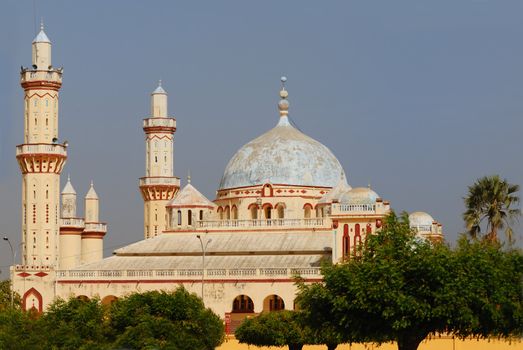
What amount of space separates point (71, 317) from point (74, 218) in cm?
5130

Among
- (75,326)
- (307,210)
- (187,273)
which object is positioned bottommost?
(75,326)

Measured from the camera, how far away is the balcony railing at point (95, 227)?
109m

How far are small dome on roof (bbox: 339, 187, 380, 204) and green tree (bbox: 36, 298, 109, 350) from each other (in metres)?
28.8

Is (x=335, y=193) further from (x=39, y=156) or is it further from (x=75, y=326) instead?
(x=75, y=326)

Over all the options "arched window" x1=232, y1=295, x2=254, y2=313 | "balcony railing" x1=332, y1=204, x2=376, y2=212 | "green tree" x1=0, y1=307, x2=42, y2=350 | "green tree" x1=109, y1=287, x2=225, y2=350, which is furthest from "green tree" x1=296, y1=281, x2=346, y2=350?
"arched window" x1=232, y1=295, x2=254, y2=313

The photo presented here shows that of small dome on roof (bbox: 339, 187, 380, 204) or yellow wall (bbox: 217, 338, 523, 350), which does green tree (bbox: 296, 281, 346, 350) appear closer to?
yellow wall (bbox: 217, 338, 523, 350)

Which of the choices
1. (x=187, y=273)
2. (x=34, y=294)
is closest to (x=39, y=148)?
(x=34, y=294)

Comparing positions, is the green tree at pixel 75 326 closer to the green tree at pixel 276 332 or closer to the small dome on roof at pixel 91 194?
the green tree at pixel 276 332

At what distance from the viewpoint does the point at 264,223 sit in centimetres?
9375

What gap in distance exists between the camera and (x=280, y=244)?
3558 inches

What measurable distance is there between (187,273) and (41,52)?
17.7 meters

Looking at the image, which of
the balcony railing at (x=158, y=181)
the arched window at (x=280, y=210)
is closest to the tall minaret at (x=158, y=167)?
the balcony railing at (x=158, y=181)

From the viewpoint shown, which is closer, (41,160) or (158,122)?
(41,160)

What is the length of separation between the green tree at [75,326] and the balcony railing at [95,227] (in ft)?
168
